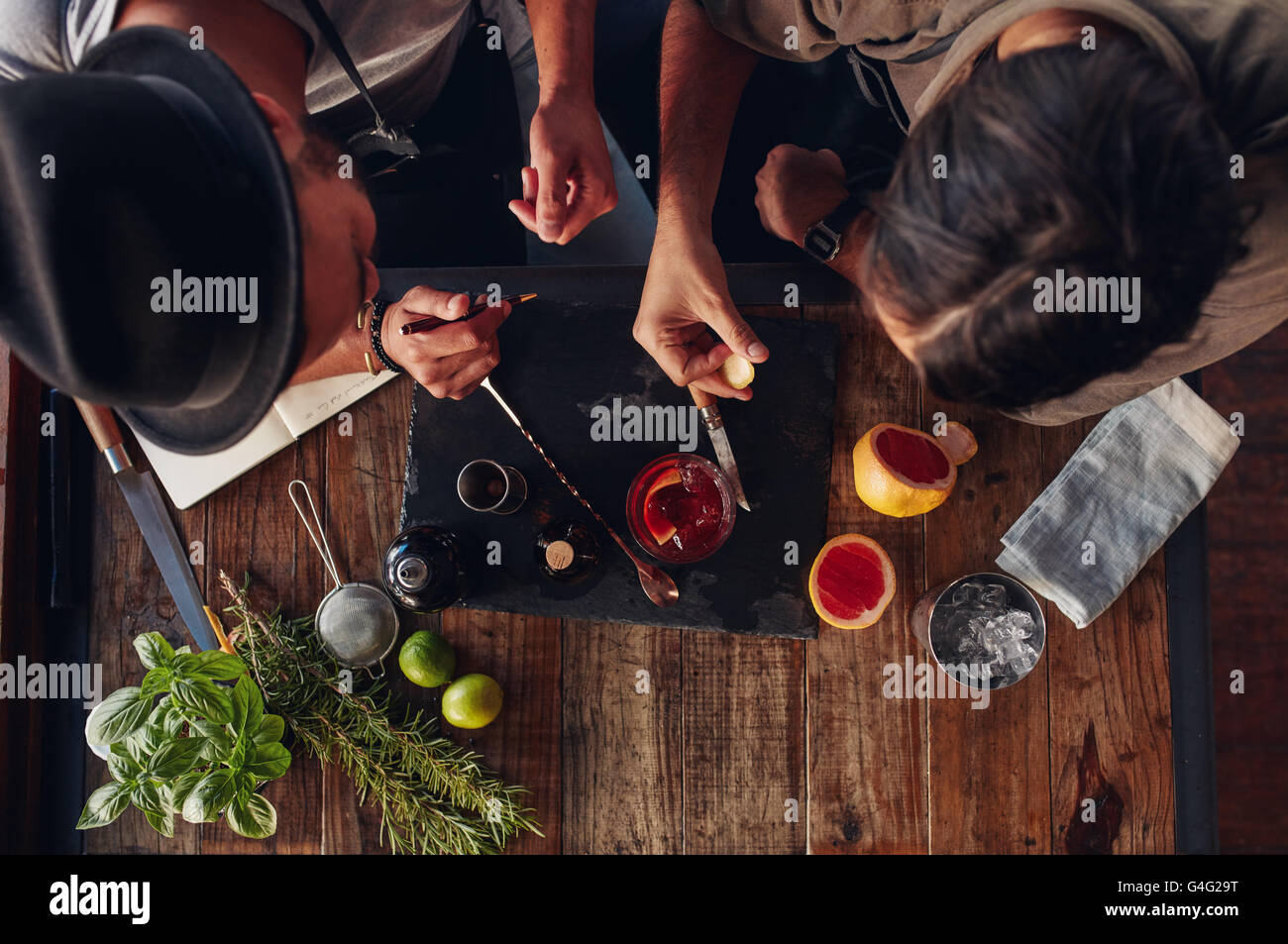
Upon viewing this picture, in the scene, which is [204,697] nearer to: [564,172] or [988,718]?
[564,172]

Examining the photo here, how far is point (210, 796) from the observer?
1.00m

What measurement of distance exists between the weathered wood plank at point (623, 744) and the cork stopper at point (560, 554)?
6.1 inches

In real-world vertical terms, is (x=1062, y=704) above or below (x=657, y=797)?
above

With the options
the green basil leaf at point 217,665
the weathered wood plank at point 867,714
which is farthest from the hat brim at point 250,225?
the weathered wood plank at point 867,714

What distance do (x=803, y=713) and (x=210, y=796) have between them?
0.90 m

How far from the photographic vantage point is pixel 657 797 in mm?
1276

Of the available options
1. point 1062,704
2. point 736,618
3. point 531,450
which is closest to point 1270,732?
point 1062,704

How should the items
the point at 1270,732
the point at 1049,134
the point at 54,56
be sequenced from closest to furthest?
1. the point at 1049,134
2. the point at 54,56
3. the point at 1270,732

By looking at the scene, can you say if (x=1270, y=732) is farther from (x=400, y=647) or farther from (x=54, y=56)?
(x=54, y=56)

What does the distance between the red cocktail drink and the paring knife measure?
0.03 meters

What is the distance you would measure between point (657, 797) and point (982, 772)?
0.55 metres

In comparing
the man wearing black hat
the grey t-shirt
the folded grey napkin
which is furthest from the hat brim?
the folded grey napkin

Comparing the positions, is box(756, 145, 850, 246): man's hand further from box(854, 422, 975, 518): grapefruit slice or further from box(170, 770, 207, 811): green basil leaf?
box(170, 770, 207, 811): green basil leaf

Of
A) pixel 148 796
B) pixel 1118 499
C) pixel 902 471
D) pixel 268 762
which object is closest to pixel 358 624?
pixel 268 762
